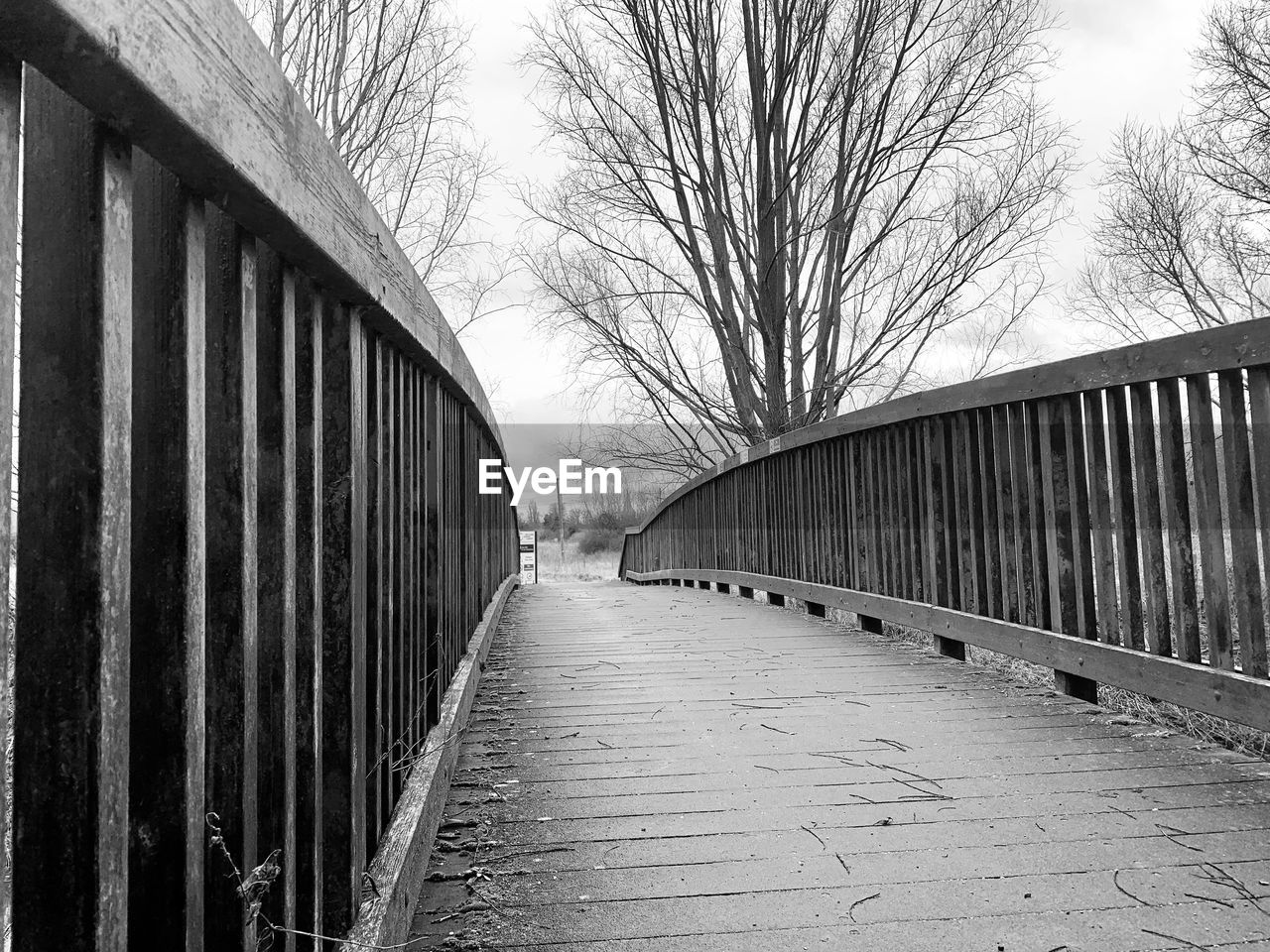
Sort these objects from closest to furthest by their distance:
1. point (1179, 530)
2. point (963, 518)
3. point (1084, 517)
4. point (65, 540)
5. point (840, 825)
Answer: point (65, 540) < point (840, 825) < point (1179, 530) < point (1084, 517) < point (963, 518)

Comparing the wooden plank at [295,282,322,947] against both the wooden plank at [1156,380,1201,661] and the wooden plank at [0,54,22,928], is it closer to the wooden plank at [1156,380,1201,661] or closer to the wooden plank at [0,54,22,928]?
the wooden plank at [0,54,22,928]

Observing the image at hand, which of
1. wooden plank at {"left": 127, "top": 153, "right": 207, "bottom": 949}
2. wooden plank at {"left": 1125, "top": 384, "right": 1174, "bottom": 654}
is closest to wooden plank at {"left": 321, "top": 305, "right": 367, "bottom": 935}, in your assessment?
wooden plank at {"left": 127, "top": 153, "right": 207, "bottom": 949}

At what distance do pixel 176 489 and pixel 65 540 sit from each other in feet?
0.49

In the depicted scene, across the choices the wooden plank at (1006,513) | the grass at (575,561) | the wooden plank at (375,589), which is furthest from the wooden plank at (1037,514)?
the grass at (575,561)

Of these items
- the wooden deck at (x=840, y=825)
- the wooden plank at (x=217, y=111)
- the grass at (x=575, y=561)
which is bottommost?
the grass at (x=575, y=561)

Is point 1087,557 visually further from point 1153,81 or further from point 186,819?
point 1153,81

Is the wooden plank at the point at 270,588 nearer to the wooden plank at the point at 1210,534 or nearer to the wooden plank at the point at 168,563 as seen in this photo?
the wooden plank at the point at 168,563

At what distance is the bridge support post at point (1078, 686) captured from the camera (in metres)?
3.05

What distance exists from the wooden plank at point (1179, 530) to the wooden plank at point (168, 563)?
2.55 metres

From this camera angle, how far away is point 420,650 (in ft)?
7.15

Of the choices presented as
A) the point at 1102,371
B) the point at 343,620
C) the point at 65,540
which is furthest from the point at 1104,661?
the point at 65,540

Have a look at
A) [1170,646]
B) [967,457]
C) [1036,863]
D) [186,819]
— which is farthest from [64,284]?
[967,457]

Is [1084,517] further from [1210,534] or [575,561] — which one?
[575,561]

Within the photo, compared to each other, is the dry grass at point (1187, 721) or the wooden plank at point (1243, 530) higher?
the wooden plank at point (1243, 530)
